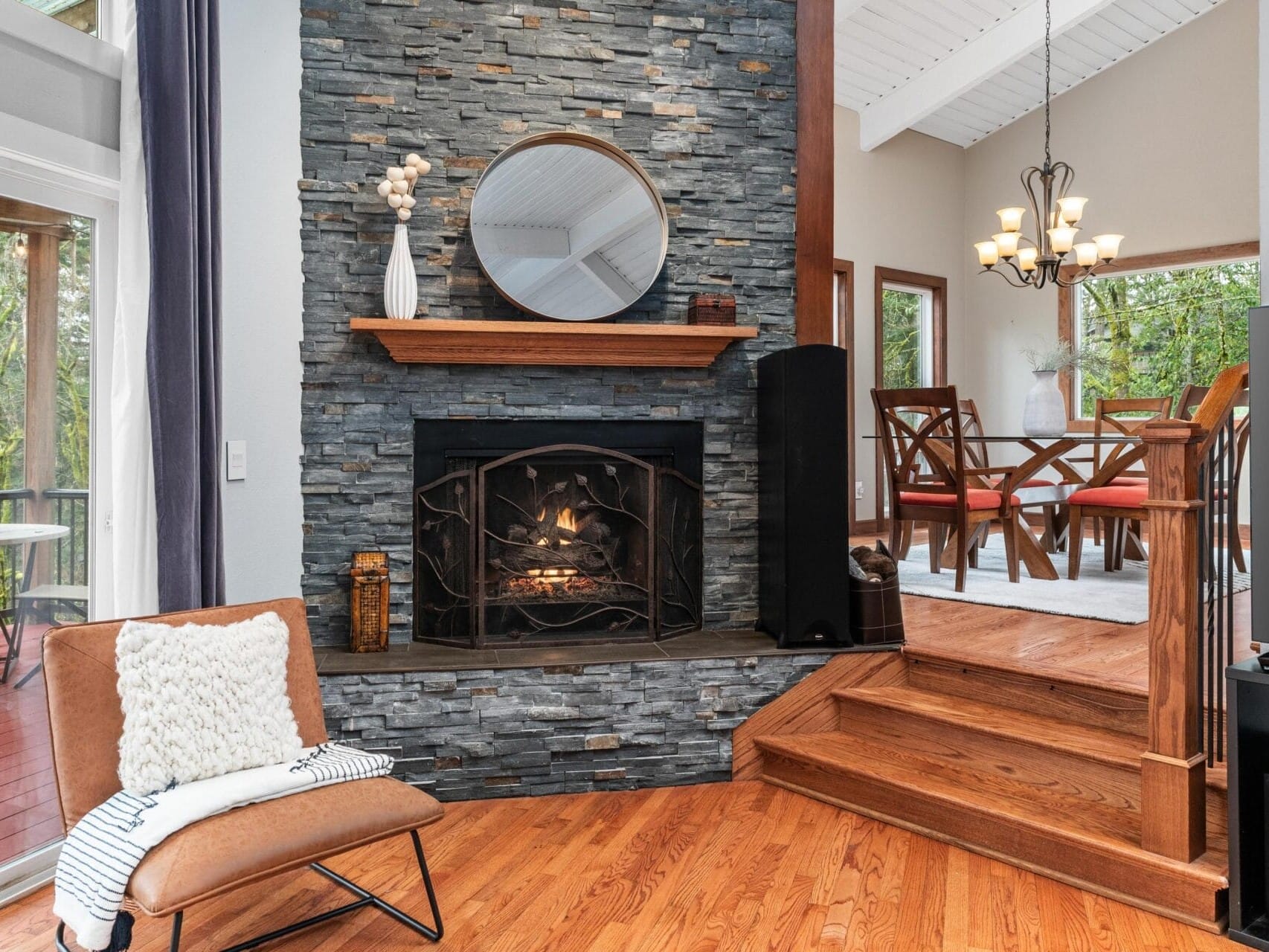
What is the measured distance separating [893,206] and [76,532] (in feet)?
20.0

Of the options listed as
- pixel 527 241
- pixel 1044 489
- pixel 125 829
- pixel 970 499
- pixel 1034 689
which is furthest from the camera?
pixel 1044 489

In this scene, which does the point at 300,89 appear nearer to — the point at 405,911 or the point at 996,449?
the point at 405,911

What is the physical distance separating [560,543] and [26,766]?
68.4 inches

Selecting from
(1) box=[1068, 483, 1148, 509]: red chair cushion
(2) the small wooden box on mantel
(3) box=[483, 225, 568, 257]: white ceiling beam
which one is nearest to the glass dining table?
(1) box=[1068, 483, 1148, 509]: red chair cushion

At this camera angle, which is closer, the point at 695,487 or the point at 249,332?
the point at 249,332

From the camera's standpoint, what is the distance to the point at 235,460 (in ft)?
10.0

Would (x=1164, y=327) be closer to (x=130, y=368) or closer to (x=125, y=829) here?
(x=130, y=368)

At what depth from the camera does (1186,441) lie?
2164mm

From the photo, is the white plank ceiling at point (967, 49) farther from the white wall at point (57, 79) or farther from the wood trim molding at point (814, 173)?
the white wall at point (57, 79)

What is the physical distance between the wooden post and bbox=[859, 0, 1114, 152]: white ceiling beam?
224 inches

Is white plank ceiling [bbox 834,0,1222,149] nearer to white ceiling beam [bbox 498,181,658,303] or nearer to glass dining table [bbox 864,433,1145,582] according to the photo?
glass dining table [bbox 864,433,1145,582]

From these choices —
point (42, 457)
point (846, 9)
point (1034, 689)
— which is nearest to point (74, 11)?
point (42, 457)

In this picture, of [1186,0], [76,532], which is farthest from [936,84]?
[76,532]

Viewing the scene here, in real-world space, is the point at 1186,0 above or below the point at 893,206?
above
